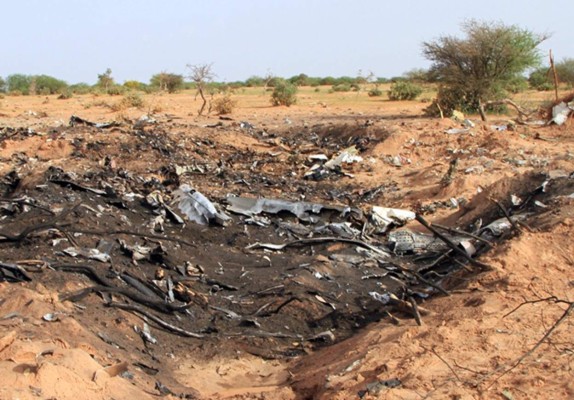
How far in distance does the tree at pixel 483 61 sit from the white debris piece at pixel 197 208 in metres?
12.8

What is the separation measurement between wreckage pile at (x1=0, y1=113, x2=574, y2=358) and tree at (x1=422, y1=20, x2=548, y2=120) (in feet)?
32.1

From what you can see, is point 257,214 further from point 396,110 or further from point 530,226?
point 396,110

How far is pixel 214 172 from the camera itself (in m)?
13.9

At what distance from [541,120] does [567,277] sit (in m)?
13.0

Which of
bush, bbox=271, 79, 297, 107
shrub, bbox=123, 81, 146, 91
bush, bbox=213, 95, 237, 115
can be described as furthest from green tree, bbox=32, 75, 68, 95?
bush, bbox=213, 95, 237, 115

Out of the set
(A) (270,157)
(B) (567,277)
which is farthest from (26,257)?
(A) (270,157)

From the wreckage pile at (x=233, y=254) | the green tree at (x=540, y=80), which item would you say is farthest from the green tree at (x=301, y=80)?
the wreckage pile at (x=233, y=254)

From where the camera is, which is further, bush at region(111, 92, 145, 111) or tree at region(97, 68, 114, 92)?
tree at region(97, 68, 114, 92)

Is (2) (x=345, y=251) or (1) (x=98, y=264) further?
(2) (x=345, y=251)

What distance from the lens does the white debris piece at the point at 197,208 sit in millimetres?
9617

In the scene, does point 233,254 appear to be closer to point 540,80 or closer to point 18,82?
point 540,80

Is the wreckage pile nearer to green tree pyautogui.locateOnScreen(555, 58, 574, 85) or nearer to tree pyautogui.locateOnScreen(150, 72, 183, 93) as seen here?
green tree pyautogui.locateOnScreen(555, 58, 574, 85)

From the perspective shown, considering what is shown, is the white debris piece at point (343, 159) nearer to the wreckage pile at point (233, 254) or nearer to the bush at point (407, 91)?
the wreckage pile at point (233, 254)

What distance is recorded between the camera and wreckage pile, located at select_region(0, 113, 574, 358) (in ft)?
20.7
